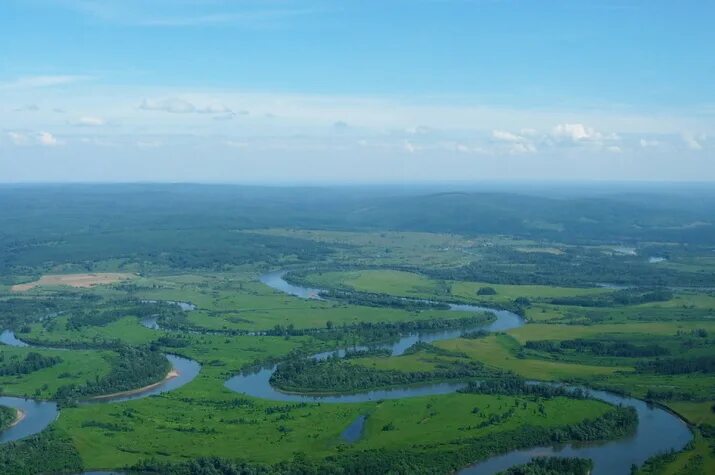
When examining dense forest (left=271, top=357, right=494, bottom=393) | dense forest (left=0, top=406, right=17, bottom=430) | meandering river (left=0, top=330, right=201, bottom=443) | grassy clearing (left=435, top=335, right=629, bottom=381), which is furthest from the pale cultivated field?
grassy clearing (left=435, top=335, right=629, bottom=381)

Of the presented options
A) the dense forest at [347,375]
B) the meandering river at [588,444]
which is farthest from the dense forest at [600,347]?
the meandering river at [588,444]

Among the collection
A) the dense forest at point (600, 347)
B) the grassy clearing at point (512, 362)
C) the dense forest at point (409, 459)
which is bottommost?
the dense forest at point (409, 459)

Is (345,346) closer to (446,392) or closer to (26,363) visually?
(446,392)

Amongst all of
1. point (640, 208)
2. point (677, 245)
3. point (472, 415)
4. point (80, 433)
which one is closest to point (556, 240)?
point (677, 245)

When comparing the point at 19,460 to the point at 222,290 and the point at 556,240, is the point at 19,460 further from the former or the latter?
the point at 556,240

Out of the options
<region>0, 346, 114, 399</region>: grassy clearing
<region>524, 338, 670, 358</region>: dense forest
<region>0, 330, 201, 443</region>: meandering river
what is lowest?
<region>0, 330, 201, 443</region>: meandering river

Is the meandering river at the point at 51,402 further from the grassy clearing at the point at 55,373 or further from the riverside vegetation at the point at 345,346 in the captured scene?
the grassy clearing at the point at 55,373

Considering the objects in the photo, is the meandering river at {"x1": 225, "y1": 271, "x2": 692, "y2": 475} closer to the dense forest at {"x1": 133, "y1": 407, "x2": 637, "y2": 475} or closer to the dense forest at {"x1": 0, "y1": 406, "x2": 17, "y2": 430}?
the dense forest at {"x1": 133, "y1": 407, "x2": 637, "y2": 475}

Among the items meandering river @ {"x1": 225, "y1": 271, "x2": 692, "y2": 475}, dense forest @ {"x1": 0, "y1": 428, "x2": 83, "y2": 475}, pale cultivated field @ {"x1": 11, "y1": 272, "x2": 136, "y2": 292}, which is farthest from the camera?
pale cultivated field @ {"x1": 11, "y1": 272, "x2": 136, "y2": 292}
